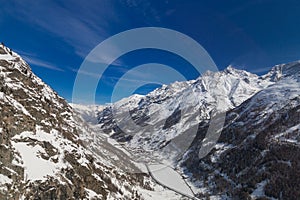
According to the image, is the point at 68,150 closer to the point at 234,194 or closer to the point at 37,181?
the point at 37,181

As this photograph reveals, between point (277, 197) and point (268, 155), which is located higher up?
point (268, 155)

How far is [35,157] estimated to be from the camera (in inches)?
3391

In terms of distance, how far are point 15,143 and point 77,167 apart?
81.2 ft

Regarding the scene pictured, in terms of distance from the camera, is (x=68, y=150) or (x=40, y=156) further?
(x=68, y=150)

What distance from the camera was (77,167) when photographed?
100 meters

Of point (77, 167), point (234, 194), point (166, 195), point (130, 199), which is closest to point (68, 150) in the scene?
point (77, 167)

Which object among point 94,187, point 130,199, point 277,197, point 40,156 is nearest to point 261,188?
point 277,197

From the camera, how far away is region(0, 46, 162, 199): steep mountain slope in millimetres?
75938

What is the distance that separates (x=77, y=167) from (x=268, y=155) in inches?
5343

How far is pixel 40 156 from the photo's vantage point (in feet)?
289

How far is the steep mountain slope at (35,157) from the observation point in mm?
75938

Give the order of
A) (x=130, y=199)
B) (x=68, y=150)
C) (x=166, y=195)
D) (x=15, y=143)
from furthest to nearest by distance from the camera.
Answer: (x=166, y=195) → (x=130, y=199) → (x=68, y=150) → (x=15, y=143)

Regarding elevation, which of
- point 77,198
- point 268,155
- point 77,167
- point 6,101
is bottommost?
point 77,198

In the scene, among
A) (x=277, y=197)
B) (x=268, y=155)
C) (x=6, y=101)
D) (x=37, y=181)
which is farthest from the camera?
(x=268, y=155)
